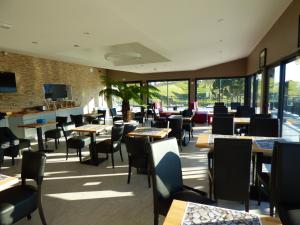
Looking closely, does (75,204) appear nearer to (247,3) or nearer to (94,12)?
(94,12)

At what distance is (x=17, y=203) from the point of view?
1.94m

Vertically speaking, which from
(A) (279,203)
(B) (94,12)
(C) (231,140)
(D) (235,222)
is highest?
(B) (94,12)

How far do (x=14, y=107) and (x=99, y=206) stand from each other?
5.24m

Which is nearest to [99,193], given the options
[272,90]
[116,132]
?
[116,132]

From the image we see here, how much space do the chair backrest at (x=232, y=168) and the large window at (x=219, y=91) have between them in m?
8.31

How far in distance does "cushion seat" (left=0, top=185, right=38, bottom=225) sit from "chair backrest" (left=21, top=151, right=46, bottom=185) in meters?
0.14

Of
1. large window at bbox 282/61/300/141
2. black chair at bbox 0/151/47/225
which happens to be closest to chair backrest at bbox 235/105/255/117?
large window at bbox 282/61/300/141

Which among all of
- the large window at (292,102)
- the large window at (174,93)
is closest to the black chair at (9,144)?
the large window at (292,102)

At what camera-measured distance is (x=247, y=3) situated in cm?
299

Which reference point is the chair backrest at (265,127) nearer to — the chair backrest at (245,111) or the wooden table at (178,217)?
the chair backrest at (245,111)

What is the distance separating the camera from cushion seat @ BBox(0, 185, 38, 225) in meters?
1.83

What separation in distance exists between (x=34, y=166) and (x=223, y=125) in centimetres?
318

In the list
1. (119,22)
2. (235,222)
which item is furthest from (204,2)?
(235,222)

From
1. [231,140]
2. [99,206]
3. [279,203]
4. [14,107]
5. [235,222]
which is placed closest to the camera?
[235,222]
